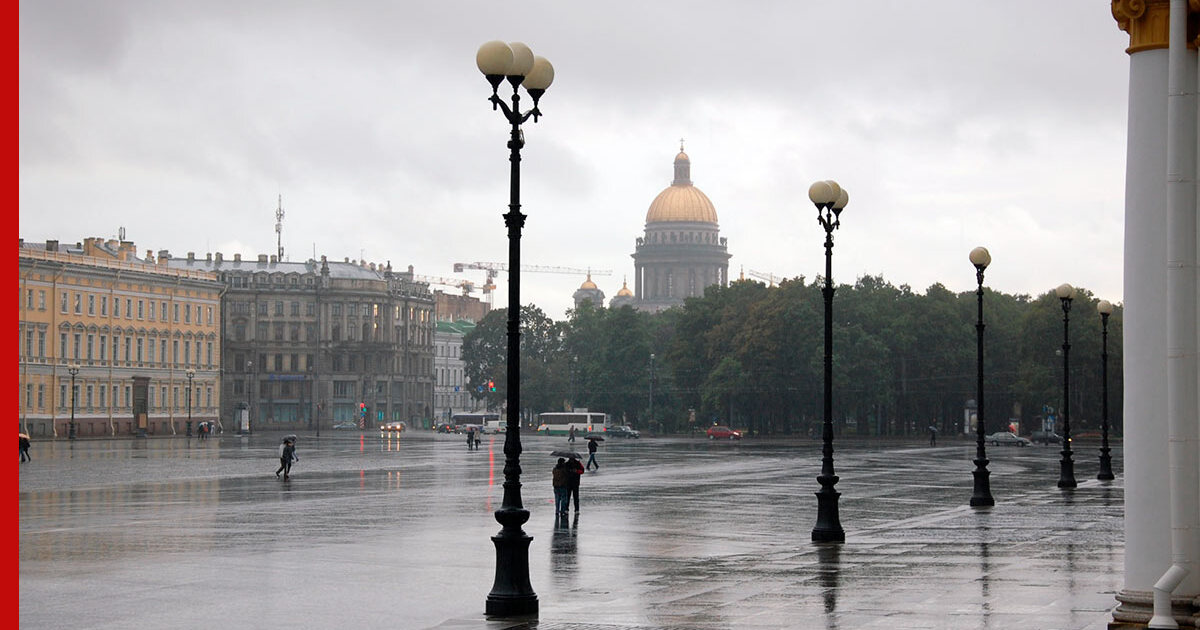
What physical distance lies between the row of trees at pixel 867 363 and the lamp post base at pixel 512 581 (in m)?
97.6

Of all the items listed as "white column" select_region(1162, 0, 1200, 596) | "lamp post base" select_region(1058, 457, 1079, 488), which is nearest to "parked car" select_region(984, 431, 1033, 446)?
"lamp post base" select_region(1058, 457, 1079, 488)

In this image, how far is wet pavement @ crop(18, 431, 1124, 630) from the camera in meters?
17.1

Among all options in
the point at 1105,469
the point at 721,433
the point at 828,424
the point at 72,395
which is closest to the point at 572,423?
the point at 721,433

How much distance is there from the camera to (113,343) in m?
126

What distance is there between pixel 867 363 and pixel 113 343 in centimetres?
6038

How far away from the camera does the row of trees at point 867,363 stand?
11356 cm

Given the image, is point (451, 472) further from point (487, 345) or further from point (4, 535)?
point (487, 345)

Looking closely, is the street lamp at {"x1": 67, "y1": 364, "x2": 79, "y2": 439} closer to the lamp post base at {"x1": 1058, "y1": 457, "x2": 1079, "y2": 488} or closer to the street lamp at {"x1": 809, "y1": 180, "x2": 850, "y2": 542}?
the lamp post base at {"x1": 1058, "y1": 457, "x2": 1079, "y2": 488}

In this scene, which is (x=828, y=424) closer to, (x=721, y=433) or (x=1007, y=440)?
(x=1007, y=440)

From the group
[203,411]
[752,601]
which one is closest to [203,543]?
[752,601]

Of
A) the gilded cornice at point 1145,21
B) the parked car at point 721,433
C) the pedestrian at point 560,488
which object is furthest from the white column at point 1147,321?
the parked car at point 721,433

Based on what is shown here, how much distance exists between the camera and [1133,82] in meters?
14.4

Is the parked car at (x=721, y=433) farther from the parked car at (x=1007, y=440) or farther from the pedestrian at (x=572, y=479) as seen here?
the pedestrian at (x=572, y=479)

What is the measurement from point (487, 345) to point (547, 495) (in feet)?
481
